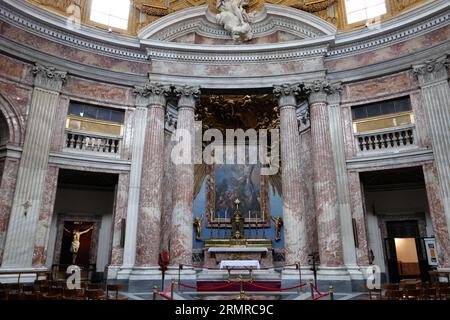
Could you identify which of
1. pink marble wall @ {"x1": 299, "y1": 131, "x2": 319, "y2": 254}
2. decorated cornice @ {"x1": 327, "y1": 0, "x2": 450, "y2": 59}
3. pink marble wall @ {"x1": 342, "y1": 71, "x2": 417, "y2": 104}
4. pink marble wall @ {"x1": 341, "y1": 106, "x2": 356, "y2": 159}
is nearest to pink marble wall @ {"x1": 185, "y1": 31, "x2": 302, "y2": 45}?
decorated cornice @ {"x1": 327, "y1": 0, "x2": 450, "y2": 59}

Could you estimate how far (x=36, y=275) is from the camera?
28.4 feet

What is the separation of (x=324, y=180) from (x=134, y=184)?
5.99 m

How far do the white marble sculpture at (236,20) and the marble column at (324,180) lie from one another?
126 inches

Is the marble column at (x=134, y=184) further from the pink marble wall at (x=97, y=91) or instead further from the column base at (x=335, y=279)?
the column base at (x=335, y=279)

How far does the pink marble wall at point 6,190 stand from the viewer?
28.5 feet

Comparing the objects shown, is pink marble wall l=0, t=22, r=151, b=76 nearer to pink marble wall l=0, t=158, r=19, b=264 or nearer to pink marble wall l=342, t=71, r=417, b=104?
pink marble wall l=0, t=158, r=19, b=264

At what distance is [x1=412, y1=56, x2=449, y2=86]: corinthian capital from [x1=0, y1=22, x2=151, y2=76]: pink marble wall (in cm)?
873

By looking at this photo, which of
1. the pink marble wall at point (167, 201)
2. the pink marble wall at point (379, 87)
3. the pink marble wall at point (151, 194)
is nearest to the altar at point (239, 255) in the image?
the pink marble wall at point (167, 201)

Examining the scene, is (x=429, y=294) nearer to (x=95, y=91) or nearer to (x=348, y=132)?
(x=348, y=132)

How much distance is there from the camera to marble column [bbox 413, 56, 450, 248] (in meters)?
9.12

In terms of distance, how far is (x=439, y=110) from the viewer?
9531 mm

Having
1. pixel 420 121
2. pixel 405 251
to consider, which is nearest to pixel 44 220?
pixel 420 121

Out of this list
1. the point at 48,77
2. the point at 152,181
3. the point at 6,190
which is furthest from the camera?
the point at 152,181

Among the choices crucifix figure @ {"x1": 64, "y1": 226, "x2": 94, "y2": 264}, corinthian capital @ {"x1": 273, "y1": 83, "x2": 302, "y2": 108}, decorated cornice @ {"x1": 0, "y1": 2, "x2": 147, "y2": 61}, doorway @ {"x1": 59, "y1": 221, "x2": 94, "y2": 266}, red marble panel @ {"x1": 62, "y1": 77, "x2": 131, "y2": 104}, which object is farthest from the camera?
doorway @ {"x1": 59, "y1": 221, "x2": 94, "y2": 266}
